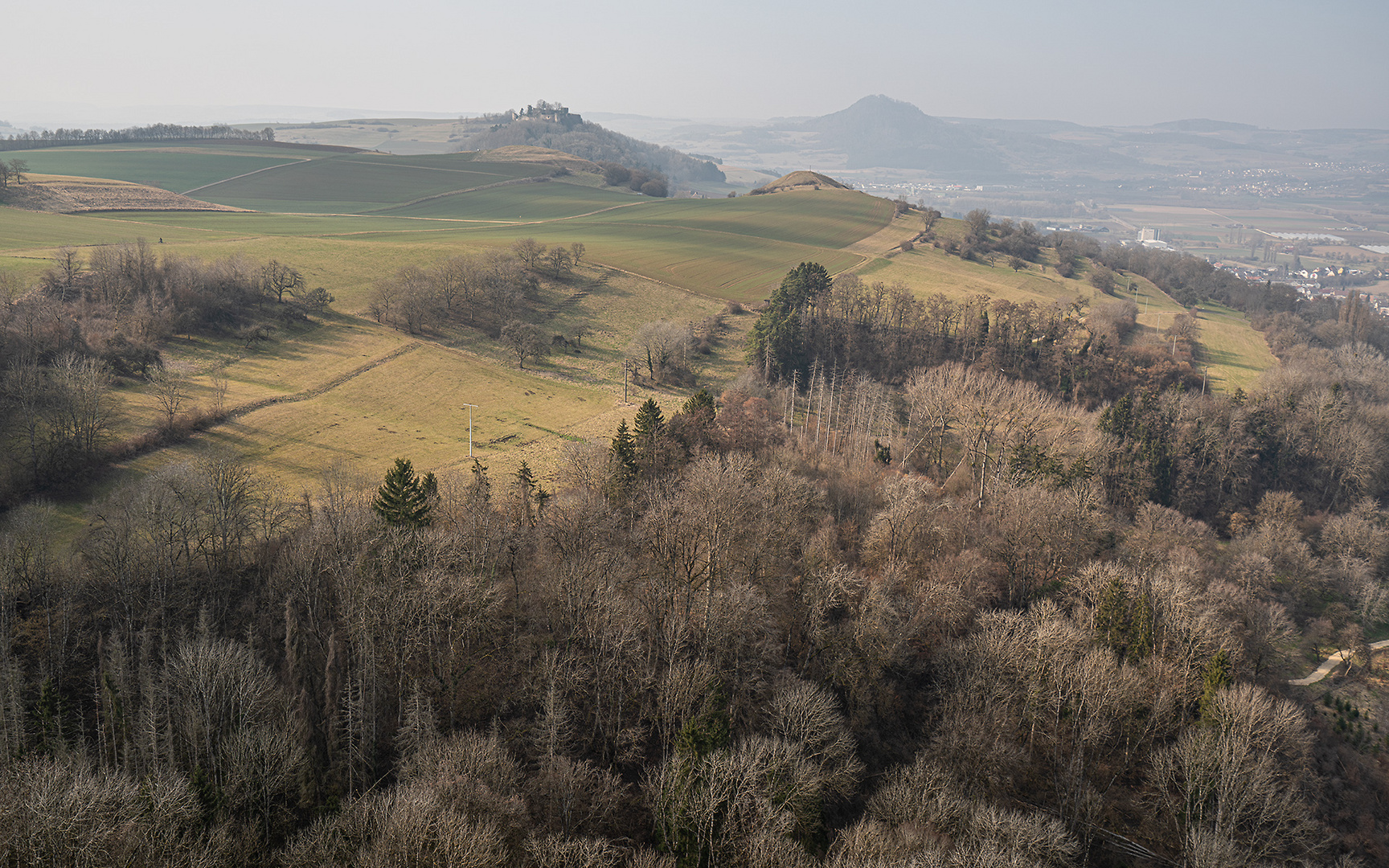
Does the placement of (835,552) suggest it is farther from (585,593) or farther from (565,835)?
(565,835)

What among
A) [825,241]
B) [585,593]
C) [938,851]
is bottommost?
[938,851]

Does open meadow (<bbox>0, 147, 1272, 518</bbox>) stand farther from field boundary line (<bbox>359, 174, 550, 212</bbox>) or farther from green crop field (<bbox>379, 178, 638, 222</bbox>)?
field boundary line (<bbox>359, 174, 550, 212</bbox>)

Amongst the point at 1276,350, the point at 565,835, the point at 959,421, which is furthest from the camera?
the point at 1276,350

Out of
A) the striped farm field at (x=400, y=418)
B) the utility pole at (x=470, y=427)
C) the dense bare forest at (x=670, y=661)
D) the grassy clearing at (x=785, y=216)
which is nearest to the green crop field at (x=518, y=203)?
the grassy clearing at (x=785, y=216)

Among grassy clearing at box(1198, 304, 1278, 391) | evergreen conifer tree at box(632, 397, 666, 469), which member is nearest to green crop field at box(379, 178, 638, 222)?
evergreen conifer tree at box(632, 397, 666, 469)

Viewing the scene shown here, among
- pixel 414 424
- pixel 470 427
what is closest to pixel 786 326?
pixel 470 427

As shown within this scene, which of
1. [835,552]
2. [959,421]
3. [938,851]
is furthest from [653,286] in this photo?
[938,851]

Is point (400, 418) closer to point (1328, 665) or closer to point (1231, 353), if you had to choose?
point (1328, 665)
